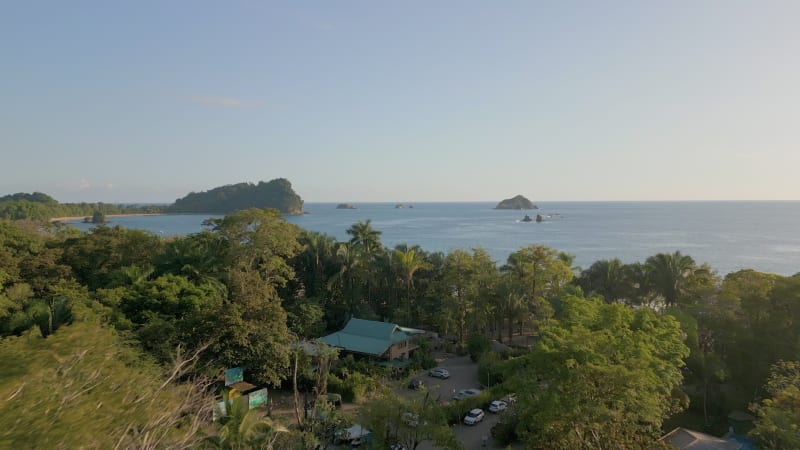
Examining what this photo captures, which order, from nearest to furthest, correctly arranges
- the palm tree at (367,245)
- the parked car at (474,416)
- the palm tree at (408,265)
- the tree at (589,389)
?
the tree at (589,389), the parked car at (474,416), the palm tree at (408,265), the palm tree at (367,245)

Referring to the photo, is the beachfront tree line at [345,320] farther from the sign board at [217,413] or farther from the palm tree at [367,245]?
the sign board at [217,413]

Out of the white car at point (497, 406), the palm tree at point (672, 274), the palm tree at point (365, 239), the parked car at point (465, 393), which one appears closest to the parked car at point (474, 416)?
the white car at point (497, 406)

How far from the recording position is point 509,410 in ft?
63.5

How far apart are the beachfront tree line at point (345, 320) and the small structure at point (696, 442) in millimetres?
1405

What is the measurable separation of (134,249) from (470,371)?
2412cm

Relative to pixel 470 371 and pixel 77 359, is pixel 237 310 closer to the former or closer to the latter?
pixel 77 359

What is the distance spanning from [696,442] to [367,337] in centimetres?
1772

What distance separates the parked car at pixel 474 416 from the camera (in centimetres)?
1995

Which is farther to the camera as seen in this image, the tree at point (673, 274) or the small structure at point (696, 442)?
the tree at point (673, 274)

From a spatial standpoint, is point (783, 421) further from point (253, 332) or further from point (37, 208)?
point (37, 208)

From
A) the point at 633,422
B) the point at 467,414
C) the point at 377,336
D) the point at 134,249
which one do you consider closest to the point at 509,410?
the point at 467,414

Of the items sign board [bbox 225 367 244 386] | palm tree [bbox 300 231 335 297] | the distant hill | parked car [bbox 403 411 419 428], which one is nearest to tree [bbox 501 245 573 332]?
palm tree [bbox 300 231 335 297]

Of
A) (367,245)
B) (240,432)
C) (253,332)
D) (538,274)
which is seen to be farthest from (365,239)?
(240,432)

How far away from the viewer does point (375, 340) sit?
91.7 ft
